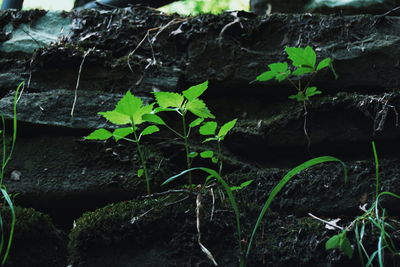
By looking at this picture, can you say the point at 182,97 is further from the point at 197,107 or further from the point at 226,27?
the point at 226,27

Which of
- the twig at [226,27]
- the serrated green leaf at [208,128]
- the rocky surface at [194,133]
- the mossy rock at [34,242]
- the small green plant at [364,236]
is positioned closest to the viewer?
the small green plant at [364,236]

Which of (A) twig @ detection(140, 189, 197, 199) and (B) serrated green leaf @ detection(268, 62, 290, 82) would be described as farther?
(B) serrated green leaf @ detection(268, 62, 290, 82)

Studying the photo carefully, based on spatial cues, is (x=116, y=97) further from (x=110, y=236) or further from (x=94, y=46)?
(x=110, y=236)

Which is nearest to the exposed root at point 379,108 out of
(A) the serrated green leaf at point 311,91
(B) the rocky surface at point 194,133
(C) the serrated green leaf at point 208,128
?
(B) the rocky surface at point 194,133

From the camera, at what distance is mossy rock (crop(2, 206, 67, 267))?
4.37 ft

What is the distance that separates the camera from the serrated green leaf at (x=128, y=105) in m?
1.41

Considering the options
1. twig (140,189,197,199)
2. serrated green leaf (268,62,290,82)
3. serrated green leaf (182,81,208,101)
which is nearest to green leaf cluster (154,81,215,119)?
serrated green leaf (182,81,208,101)

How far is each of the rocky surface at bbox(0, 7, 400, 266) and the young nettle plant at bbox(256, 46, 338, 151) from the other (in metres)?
0.05

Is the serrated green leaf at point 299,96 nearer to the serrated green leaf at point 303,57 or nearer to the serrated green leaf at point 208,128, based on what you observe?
the serrated green leaf at point 303,57

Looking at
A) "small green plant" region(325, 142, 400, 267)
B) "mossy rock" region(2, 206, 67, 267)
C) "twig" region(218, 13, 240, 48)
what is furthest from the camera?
"twig" region(218, 13, 240, 48)

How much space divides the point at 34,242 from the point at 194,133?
2.56 feet

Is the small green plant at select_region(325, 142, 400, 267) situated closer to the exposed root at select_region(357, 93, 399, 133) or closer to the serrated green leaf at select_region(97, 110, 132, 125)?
the exposed root at select_region(357, 93, 399, 133)

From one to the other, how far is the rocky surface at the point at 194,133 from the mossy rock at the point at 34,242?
0.05 metres

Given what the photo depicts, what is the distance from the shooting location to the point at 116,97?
6.16 feet
